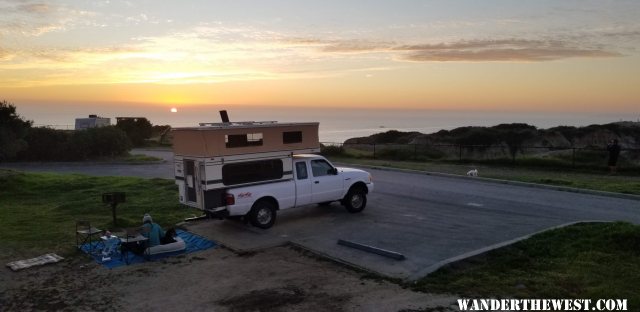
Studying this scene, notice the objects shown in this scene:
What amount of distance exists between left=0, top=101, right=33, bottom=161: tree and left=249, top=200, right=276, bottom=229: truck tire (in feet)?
48.9

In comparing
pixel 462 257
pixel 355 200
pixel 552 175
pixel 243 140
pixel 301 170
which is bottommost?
pixel 462 257

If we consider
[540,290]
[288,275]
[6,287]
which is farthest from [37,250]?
[540,290]

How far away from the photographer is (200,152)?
12859 millimetres

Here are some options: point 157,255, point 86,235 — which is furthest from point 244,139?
point 86,235

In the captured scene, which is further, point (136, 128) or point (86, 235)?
point (136, 128)

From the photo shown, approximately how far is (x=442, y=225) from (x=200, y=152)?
21.4 feet

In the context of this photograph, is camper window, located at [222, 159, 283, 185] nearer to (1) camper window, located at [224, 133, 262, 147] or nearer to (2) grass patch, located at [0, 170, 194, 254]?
(1) camper window, located at [224, 133, 262, 147]

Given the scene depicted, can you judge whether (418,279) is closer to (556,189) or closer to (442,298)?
(442,298)

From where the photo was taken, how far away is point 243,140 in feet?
44.0

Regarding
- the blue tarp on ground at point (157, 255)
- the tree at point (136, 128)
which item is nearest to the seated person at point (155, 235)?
the blue tarp on ground at point (157, 255)

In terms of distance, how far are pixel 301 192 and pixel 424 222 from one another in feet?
11.4

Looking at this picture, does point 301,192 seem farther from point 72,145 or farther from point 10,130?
point 72,145

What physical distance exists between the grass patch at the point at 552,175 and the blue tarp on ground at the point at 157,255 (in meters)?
14.1

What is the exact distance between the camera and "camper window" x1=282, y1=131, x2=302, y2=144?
46.7ft
